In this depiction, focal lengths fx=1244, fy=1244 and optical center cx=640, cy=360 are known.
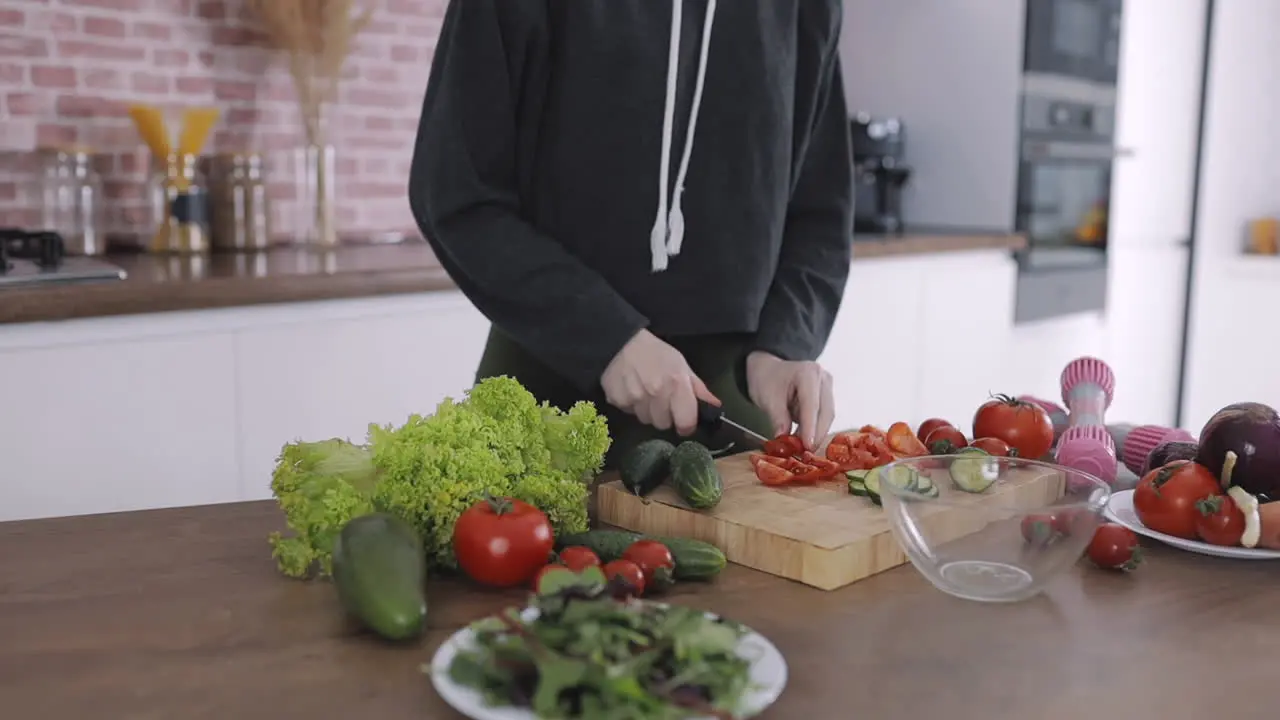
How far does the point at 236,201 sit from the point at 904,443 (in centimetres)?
193

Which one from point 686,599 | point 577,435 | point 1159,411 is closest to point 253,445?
point 577,435

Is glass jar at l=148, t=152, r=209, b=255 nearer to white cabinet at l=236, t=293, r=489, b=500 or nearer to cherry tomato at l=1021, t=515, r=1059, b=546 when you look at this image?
white cabinet at l=236, t=293, r=489, b=500

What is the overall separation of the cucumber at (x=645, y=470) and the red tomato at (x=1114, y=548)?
0.37 metres

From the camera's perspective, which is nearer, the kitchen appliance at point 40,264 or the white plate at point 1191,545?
the white plate at point 1191,545

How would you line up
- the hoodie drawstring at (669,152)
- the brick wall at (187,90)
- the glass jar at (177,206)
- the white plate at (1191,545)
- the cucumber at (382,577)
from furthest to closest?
the glass jar at (177,206), the brick wall at (187,90), the hoodie drawstring at (669,152), the white plate at (1191,545), the cucumber at (382,577)

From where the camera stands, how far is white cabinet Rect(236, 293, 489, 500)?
7.29 ft

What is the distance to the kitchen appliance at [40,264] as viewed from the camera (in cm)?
202

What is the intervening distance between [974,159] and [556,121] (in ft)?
7.81

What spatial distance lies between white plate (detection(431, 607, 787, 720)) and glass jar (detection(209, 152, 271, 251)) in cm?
212

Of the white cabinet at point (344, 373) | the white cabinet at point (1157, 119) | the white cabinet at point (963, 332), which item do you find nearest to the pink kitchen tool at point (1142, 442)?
the white cabinet at point (344, 373)

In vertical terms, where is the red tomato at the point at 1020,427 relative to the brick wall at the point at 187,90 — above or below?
below

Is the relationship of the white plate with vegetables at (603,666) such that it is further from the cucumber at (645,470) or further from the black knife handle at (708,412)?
the black knife handle at (708,412)

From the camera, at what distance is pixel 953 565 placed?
96 cm

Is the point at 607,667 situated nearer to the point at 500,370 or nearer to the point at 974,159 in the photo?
the point at 500,370
